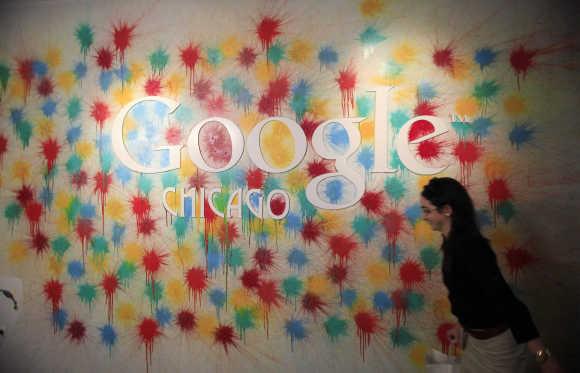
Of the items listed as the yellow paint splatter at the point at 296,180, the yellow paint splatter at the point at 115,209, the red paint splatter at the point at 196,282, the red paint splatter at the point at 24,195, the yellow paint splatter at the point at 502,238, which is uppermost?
the yellow paint splatter at the point at 296,180

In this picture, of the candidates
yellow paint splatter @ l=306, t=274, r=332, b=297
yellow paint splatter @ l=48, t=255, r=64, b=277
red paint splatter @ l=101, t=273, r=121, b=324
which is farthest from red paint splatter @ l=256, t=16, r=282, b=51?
yellow paint splatter @ l=48, t=255, r=64, b=277

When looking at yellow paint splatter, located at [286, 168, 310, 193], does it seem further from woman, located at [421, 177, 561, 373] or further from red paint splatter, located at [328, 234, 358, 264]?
woman, located at [421, 177, 561, 373]

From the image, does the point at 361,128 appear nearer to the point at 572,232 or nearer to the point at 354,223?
the point at 354,223

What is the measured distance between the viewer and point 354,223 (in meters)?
1.92

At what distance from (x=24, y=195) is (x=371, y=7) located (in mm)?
2466

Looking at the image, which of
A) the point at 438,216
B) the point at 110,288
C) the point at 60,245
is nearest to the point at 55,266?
the point at 60,245

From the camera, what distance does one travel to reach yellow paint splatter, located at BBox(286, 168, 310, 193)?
1.97 m

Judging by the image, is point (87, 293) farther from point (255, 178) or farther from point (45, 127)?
point (255, 178)

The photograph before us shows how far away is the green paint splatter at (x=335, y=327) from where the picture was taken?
76.2 inches

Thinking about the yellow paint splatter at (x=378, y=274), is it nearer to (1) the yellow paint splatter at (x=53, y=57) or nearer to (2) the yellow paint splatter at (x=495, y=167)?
(2) the yellow paint splatter at (x=495, y=167)

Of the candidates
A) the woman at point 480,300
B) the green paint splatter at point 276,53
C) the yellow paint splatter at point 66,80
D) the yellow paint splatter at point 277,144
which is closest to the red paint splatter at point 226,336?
the yellow paint splatter at point 277,144

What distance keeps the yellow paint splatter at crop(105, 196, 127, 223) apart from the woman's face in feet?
5.70

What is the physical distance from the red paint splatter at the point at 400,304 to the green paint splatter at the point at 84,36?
238 centimetres

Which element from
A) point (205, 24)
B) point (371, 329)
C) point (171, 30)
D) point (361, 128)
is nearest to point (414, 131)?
point (361, 128)
